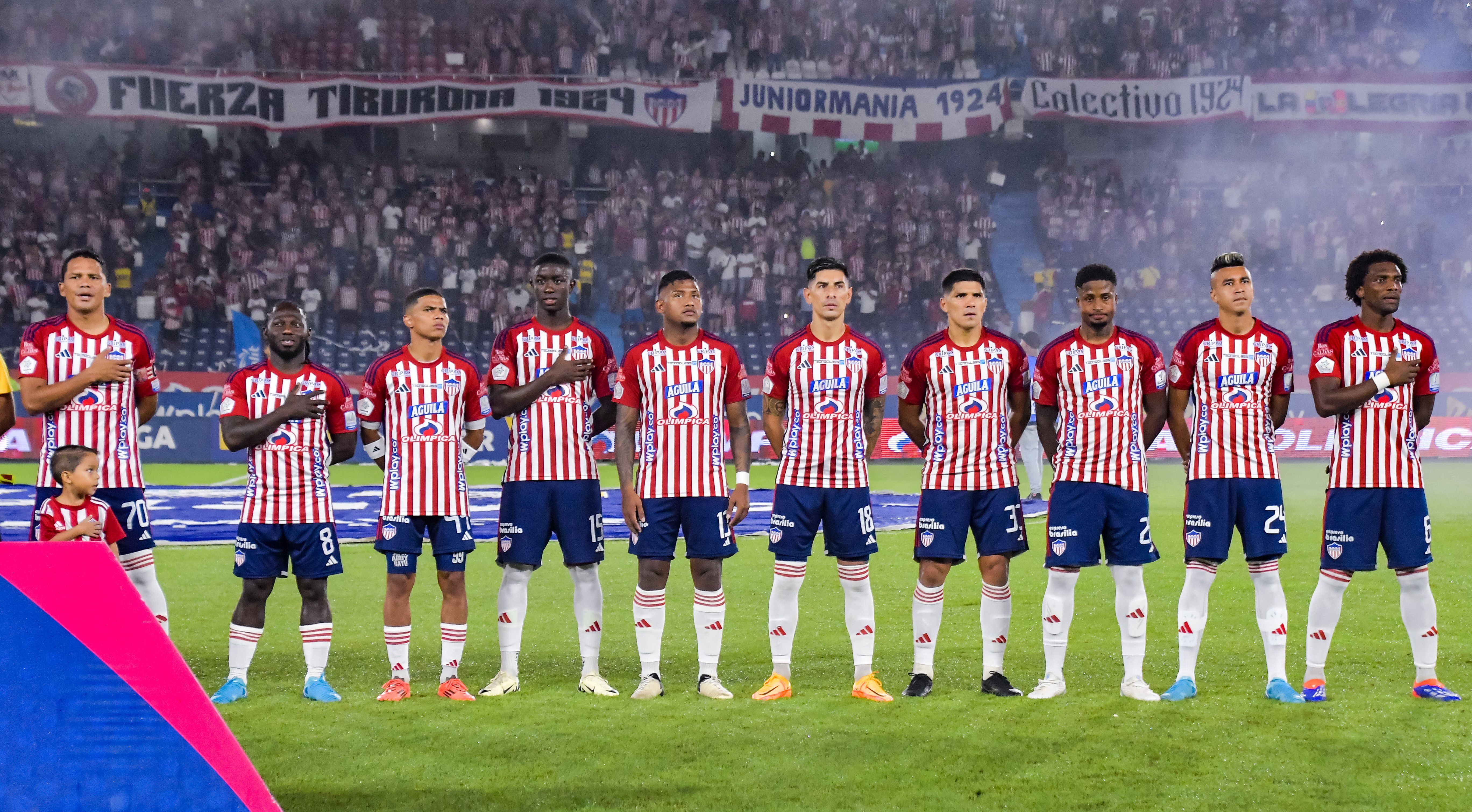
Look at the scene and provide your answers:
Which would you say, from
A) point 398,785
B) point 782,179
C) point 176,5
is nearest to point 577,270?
point 782,179

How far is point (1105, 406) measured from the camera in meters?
6.35

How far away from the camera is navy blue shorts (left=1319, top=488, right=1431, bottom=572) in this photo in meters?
6.28

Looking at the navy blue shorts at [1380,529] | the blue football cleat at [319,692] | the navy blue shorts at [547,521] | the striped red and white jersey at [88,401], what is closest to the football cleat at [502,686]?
the navy blue shorts at [547,521]

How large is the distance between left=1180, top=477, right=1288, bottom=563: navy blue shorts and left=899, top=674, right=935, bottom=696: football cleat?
54.9 inches

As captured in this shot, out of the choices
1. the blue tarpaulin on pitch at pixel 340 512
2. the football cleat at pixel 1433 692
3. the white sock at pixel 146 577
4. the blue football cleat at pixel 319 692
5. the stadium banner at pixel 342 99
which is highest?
the stadium banner at pixel 342 99

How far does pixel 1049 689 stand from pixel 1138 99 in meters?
24.0

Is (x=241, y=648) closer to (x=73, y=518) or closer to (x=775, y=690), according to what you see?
(x=73, y=518)

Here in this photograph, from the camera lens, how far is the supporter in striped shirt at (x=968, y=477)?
6418mm

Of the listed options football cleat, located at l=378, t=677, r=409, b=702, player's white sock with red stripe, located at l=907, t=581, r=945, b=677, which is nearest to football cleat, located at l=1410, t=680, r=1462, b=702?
player's white sock with red stripe, located at l=907, t=581, r=945, b=677

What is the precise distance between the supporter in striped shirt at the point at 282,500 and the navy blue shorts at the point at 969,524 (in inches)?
114

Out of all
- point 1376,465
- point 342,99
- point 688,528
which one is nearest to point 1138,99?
point 342,99

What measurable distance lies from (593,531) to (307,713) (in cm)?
161

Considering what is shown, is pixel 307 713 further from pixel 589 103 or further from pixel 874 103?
pixel 874 103

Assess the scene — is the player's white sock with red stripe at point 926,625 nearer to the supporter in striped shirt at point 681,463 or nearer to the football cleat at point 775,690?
the football cleat at point 775,690
